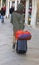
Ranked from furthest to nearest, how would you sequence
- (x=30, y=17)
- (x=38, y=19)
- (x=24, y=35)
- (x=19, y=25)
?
(x=30, y=17), (x=38, y=19), (x=19, y=25), (x=24, y=35)

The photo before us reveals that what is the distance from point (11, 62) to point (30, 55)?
151cm

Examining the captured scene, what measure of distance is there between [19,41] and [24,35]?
1.63ft

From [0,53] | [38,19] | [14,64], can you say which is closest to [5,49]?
[0,53]

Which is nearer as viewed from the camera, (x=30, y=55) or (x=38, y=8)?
(x=30, y=55)

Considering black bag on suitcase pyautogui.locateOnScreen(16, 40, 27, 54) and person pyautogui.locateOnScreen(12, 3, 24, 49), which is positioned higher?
person pyautogui.locateOnScreen(12, 3, 24, 49)

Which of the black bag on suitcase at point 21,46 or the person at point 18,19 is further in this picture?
the person at point 18,19

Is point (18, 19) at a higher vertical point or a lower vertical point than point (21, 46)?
higher

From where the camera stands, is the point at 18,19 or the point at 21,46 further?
the point at 18,19

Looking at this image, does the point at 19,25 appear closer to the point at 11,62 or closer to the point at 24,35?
the point at 24,35

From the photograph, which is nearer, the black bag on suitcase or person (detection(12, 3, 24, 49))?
the black bag on suitcase

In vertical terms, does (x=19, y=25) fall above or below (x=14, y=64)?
above

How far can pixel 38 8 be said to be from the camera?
26.8m

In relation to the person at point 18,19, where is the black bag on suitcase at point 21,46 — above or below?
below

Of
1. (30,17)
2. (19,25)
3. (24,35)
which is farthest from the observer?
(30,17)
